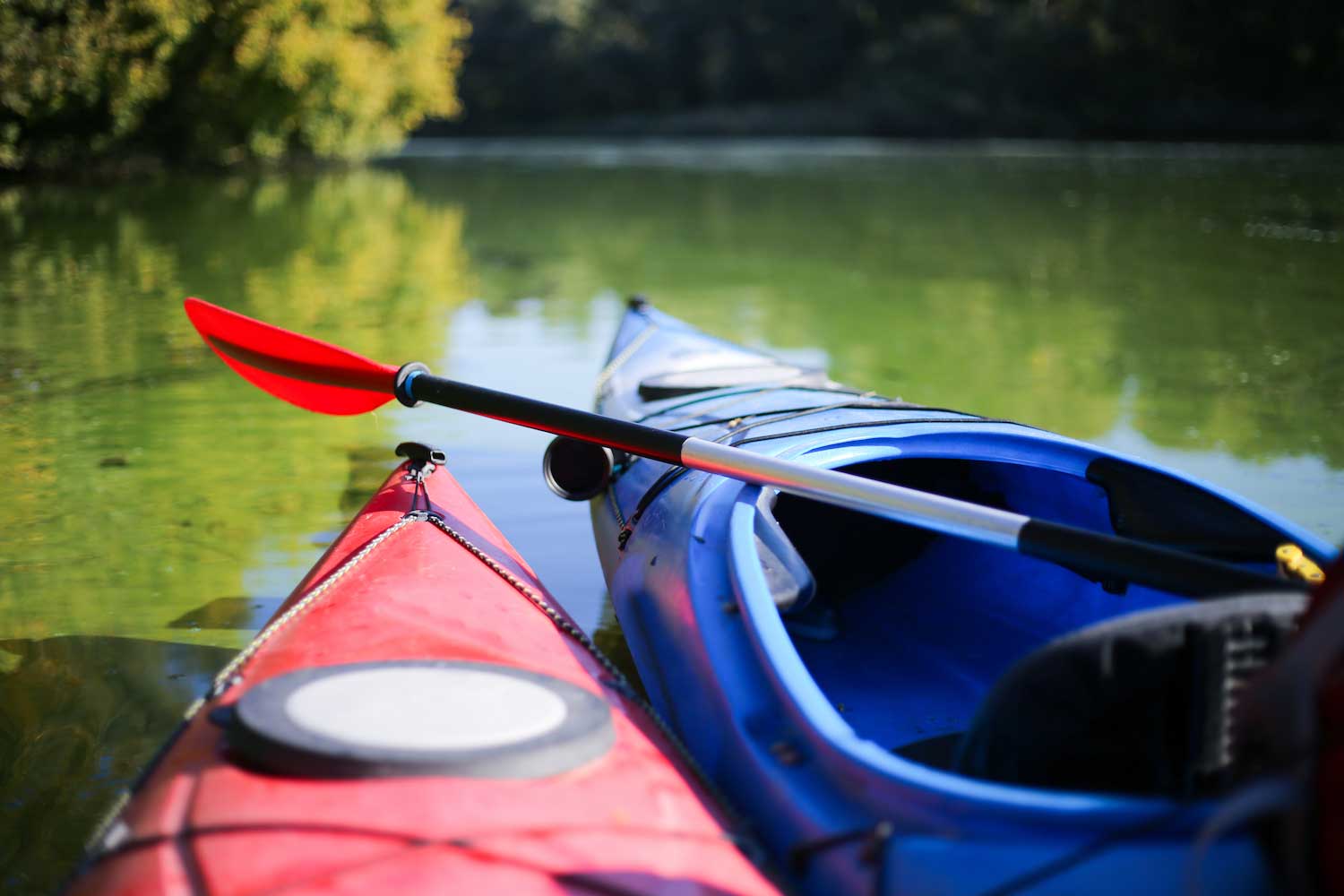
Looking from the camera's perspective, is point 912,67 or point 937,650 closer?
point 937,650

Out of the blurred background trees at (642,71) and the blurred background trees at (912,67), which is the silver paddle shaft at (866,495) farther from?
the blurred background trees at (912,67)

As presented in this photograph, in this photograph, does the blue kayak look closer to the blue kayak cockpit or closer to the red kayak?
the blue kayak cockpit

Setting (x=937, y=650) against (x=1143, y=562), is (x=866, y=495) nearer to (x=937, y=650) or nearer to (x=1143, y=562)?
(x=1143, y=562)

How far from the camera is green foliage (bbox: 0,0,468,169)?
13.6m

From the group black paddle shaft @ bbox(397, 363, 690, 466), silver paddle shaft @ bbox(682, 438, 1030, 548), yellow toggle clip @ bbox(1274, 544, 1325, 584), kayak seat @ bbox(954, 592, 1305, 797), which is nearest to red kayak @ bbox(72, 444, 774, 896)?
kayak seat @ bbox(954, 592, 1305, 797)

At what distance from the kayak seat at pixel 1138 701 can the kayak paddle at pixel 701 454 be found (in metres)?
0.21

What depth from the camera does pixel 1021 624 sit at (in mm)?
2650

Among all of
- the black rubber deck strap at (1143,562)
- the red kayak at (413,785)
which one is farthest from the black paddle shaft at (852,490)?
the red kayak at (413,785)

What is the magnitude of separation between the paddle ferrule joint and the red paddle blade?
0.04 metres

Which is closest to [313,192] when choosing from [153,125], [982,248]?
[153,125]

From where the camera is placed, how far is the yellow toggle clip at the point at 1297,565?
1868 mm

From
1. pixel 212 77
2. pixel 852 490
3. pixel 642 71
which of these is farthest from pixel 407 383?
pixel 642 71

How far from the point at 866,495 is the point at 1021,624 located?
80 centimetres

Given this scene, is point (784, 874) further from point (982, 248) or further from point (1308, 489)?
point (982, 248)
